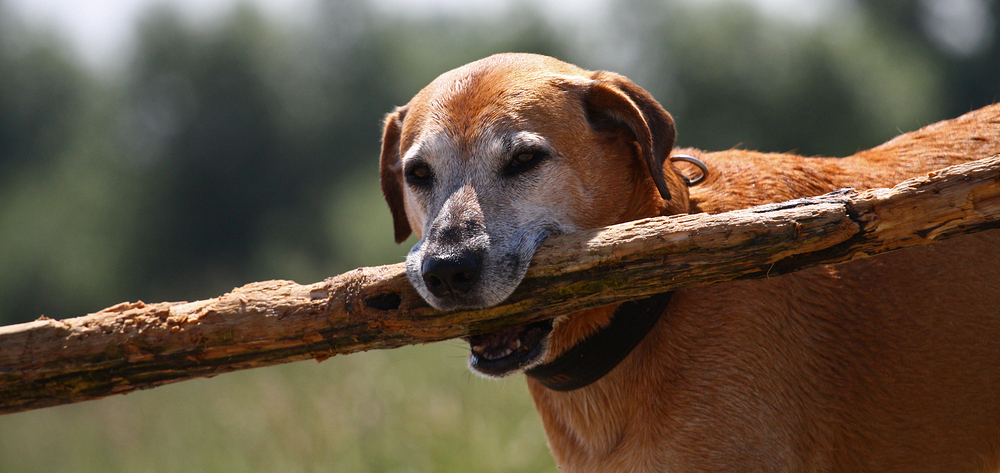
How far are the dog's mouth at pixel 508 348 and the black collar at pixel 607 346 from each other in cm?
19

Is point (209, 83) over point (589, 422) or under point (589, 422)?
over

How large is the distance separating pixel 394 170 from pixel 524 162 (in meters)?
1.02

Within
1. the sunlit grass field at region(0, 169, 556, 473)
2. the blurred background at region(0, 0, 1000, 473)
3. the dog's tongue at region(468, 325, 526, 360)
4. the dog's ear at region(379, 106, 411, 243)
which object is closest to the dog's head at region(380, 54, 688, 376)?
the dog's tongue at region(468, 325, 526, 360)

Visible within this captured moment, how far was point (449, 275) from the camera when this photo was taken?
2.44 m

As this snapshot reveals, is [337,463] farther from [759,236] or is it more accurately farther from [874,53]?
[874,53]

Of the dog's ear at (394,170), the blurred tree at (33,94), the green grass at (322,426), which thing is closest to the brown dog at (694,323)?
the dog's ear at (394,170)

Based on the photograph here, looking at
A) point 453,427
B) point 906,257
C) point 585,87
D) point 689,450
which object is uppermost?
point 585,87

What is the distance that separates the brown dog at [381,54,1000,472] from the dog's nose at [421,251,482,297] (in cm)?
1

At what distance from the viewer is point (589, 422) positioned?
2939 mm

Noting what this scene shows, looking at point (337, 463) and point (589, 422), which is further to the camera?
point (337, 463)

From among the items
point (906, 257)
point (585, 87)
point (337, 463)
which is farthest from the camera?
point (337, 463)

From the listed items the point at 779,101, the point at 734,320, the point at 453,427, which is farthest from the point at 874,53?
the point at 734,320

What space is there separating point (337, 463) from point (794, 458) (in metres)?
4.34

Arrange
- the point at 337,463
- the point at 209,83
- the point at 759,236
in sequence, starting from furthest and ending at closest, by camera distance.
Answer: the point at 209,83, the point at 337,463, the point at 759,236
